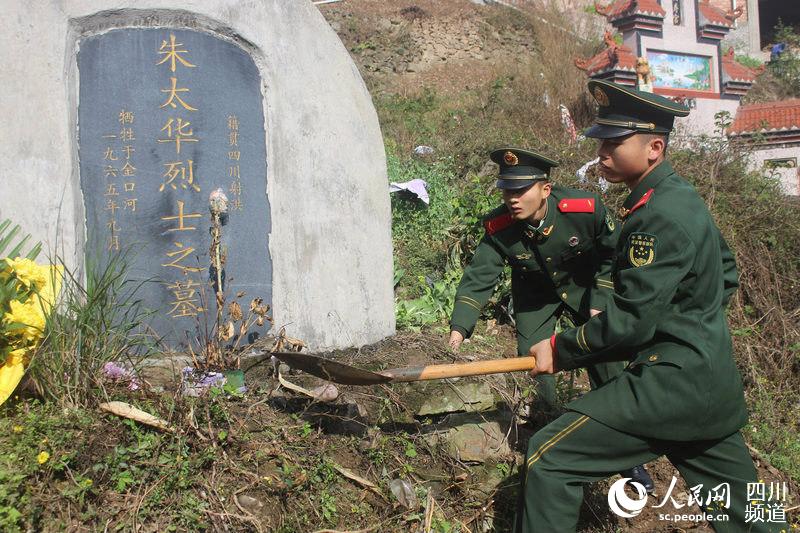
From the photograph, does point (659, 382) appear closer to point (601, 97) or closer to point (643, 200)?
point (643, 200)

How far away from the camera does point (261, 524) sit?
3.11 m

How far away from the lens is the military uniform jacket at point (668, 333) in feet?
8.63

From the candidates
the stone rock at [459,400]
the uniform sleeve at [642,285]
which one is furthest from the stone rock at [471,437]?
the uniform sleeve at [642,285]

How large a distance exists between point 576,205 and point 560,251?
29 cm

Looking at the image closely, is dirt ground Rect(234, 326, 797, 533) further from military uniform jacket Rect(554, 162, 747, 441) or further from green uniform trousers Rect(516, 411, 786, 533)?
military uniform jacket Rect(554, 162, 747, 441)

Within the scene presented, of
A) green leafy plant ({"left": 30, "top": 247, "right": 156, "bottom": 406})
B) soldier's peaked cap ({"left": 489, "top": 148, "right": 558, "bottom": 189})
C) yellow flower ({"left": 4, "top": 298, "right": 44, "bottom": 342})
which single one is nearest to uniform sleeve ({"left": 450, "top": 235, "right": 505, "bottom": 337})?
soldier's peaked cap ({"left": 489, "top": 148, "right": 558, "bottom": 189})

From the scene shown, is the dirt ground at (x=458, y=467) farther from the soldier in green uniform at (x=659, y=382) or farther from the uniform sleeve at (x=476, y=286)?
the soldier in green uniform at (x=659, y=382)

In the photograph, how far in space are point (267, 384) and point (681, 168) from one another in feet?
18.2

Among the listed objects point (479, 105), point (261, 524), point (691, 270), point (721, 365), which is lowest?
point (261, 524)

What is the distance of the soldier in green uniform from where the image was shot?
2.65m

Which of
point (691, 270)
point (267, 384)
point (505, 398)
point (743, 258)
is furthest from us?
point (743, 258)

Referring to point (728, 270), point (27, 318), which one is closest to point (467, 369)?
point (728, 270)

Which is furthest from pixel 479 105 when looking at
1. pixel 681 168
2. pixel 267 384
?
pixel 267 384

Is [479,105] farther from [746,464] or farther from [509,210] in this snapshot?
[746,464]
